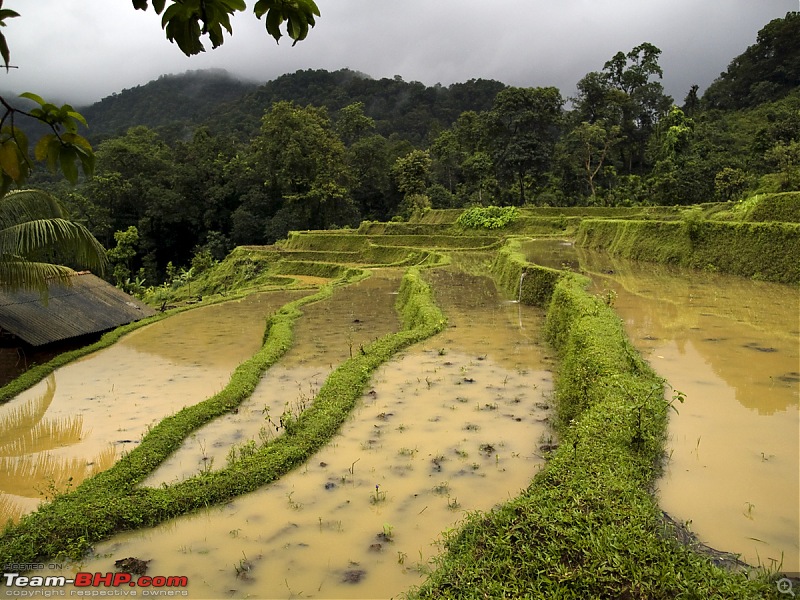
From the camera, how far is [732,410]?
5.75m

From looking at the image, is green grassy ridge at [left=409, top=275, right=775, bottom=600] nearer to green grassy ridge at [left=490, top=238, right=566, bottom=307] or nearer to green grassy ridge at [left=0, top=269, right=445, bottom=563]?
green grassy ridge at [left=0, top=269, right=445, bottom=563]

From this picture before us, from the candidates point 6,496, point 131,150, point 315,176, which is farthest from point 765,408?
point 131,150

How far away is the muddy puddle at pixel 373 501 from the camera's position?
12.4ft

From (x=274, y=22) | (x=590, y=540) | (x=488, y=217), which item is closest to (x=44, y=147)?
(x=274, y=22)

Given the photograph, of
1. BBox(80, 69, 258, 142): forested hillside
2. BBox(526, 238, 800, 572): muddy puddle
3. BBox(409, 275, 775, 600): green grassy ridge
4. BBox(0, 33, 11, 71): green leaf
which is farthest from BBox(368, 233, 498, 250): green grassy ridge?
BBox(80, 69, 258, 142): forested hillside

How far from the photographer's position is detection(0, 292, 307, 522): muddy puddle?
6426mm

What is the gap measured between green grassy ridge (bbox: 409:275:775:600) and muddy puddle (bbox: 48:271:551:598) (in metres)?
0.69

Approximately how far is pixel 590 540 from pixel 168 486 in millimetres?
3865

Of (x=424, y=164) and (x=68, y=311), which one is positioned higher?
(x=424, y=164)

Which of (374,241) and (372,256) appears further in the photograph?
(374,241)

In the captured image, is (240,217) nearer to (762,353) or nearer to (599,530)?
(762,353)

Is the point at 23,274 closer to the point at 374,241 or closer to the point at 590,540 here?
the point at 590,540

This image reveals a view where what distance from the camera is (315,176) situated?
4066 centimetres

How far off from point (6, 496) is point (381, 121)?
7391 centimetres
